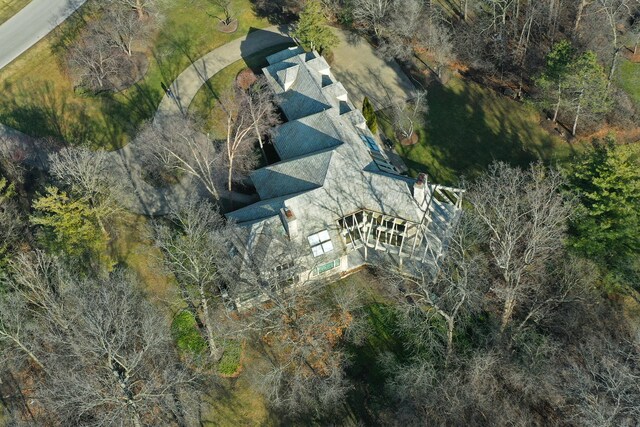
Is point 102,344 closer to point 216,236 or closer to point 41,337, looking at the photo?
point 41,337

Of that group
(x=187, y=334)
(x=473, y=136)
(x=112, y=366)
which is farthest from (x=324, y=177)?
(x=112, y=366)

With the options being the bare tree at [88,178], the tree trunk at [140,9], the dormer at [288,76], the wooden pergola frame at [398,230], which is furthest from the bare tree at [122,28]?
the wooden pergola frame at [398,230]

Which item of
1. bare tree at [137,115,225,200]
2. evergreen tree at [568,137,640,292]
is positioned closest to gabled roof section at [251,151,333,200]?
bare tree at [137,115,225,200]

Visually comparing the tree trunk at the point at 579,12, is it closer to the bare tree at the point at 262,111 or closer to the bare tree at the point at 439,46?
the bare tree at the point at 439,46

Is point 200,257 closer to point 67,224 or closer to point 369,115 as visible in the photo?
point 67,224

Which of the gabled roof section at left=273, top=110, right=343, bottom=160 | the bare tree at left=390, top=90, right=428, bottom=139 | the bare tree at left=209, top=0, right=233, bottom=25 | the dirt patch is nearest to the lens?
the gabled roof section at left=273, top=110, right=343, bottom=160

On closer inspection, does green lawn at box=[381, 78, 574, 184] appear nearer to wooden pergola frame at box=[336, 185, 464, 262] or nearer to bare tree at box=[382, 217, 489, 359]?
wooden pergola frame at box=[336, 185, 464, 262]
